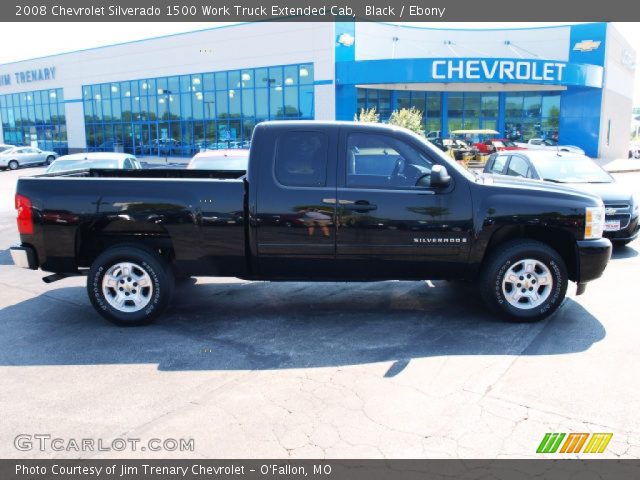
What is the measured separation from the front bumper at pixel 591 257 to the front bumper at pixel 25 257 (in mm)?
5527

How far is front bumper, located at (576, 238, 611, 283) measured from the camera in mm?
5551

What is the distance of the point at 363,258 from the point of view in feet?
18.2

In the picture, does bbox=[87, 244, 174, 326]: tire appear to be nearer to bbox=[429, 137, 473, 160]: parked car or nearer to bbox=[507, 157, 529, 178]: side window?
bbox=[507, 157, 529, 178]: side window

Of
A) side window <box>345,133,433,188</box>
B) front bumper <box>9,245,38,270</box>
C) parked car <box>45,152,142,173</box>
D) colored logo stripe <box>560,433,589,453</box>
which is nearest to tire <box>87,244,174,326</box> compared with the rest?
front bumper <box>9,245,38,270</box>

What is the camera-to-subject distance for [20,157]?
→ 3441 cm

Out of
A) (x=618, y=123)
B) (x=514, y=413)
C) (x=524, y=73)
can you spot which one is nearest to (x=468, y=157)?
(x=524, y=73)

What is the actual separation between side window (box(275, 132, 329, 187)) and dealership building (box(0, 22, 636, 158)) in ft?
87.1

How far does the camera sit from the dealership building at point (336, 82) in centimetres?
3130

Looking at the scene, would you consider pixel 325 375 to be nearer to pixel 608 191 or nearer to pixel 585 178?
pixel 608 191

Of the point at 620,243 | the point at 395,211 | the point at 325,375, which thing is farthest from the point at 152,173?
the point at 620,243

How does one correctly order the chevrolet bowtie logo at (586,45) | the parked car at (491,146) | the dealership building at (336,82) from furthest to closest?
1. the chevrolet bowtie logo at (586,45)
2. the dealership building at (336,82)
3. the parked car at (491,146)

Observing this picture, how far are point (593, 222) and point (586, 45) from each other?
122ft

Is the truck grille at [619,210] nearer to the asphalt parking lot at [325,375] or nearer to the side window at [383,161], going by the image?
the asphalt parking lot at [325,375]

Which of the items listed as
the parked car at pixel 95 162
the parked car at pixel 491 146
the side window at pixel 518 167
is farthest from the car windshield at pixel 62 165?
the parked car at pixel 491 146
